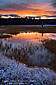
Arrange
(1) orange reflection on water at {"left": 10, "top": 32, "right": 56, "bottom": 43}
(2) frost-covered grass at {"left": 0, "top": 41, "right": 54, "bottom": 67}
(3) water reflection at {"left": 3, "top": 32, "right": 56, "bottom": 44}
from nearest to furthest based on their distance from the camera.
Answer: (2) frost-covered grass at {"left": 0, "top": 41, "right": 54, "bottom": 67}
(3) water reflection at {"left": 3, "top": 32, "right": 56, "bottom": 44}
(1) orange reflection on water at {"left": 10, "top": 32, "right": 56, "bottom": 43}

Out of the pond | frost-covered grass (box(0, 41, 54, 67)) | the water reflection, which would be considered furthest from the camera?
the water reflection

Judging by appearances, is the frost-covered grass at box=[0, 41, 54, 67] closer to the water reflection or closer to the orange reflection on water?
the water reflection

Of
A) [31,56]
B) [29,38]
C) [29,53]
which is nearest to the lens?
[31,56]

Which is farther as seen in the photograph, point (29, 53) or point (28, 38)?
point (28, 38)

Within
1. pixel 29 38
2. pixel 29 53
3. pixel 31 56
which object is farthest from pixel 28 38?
pixel 31 56

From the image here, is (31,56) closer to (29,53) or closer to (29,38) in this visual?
(29,53)

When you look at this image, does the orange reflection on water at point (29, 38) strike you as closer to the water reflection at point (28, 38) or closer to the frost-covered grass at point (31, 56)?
the water reflection at point (28, 38)

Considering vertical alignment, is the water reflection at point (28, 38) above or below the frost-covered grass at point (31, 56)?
below

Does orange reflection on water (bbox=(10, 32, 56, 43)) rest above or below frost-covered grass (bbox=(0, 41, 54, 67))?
below

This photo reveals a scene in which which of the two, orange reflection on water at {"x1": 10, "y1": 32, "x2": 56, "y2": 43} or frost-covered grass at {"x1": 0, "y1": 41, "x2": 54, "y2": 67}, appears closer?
frost-covered grass at {"x1": 0, "y1": 41, "x2": 54, "y2": 67}

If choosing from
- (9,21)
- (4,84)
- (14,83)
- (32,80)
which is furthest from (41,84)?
(9,21)

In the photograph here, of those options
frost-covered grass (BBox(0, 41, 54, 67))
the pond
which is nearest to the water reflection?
the pond

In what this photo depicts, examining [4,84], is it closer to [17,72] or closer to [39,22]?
[17,72]

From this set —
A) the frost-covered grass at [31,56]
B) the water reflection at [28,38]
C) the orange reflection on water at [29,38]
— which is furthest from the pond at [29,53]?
the orange reflection on water at [29,38]
